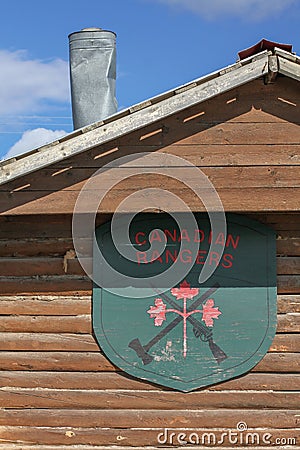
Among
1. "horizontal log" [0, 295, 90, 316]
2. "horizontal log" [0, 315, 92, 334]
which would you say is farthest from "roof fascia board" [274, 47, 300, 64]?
"horizontal log" [0, 315, 92, 334]

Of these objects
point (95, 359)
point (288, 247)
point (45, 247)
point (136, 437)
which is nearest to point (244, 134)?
point (288, 247)

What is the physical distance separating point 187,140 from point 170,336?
1.68 m

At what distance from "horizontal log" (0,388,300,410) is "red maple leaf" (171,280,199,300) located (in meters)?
0.83

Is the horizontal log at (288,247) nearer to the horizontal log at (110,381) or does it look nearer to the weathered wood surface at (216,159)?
the weathered wood surface at (216,159)

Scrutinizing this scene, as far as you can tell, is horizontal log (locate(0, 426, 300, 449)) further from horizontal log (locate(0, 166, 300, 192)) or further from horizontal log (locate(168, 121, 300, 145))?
horizontal log (locate(168, 121, 300, 145))

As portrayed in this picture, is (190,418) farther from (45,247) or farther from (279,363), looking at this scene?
(45,247)

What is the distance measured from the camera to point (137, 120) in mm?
6848

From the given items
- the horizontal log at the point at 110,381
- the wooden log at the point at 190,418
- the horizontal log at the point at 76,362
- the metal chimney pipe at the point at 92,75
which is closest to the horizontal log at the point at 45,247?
the horizontal log at the point at 76,362

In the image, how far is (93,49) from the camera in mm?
8828

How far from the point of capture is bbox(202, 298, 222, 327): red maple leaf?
725 cm

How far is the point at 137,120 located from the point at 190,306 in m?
1.66

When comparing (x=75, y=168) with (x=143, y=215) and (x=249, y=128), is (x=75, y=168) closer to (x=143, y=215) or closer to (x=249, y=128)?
(x=143, y=215)

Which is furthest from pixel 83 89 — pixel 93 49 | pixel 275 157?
pixel 275 157

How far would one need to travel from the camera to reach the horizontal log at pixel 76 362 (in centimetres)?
727
